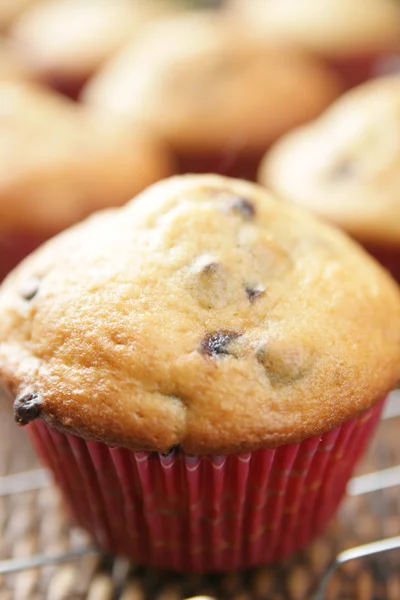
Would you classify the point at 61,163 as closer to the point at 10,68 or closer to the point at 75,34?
the point at 10,68

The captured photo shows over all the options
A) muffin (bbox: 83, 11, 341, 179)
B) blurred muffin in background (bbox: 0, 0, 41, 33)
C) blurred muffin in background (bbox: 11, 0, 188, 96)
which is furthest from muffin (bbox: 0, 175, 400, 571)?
blurred muffin in background (bbox: 0, 0, 41, 33)

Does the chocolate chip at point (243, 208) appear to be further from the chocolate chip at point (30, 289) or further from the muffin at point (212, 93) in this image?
the muffin at point (212, 93)

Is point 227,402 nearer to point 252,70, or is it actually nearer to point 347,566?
point 347,566

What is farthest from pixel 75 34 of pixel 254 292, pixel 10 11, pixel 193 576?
pixel 193 576

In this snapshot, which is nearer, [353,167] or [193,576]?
[193,576]

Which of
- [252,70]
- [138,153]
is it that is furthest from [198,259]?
[252,70]

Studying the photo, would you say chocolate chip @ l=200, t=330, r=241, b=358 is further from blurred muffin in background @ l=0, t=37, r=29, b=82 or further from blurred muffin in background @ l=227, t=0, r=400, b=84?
blurred muffin in background @ l=227, t=0, r=400, b=84

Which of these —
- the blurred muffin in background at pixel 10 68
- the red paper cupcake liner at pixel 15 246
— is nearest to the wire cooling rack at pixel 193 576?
the red paper cupcake liner at pixel 15 246
